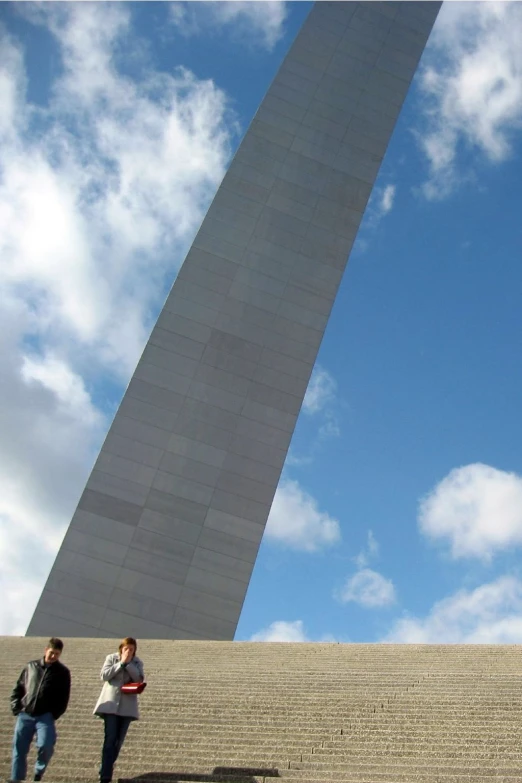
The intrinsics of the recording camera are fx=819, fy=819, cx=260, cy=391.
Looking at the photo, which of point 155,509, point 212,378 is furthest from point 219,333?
point 155,509

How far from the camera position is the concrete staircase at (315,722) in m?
4.82

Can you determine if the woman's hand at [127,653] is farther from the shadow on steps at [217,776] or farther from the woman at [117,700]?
the shadow on steps at [217,776]

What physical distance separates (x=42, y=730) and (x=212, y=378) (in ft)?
49.0

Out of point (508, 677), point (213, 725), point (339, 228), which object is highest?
point (339, 228)

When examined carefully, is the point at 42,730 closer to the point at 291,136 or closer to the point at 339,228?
the point at 339,228

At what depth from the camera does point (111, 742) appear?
457 centimetres

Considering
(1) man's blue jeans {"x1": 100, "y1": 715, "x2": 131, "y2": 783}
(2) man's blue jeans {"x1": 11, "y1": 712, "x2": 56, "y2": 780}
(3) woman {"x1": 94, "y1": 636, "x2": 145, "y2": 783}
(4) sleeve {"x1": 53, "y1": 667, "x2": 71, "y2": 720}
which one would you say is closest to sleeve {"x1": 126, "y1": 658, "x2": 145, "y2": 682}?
(3) woman {"x1": 94, "y1": 636, "x2": 145, "y2": 783}

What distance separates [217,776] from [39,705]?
107 cm

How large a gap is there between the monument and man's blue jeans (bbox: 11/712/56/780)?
1253cm

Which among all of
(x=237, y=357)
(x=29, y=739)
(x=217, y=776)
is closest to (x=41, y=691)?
(x=29, y=739)

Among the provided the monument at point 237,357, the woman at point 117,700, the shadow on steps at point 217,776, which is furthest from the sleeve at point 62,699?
the monument at point 237,357

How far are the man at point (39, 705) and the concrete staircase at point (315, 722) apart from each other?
25 centimetres

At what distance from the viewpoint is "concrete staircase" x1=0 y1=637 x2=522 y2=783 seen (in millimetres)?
4824

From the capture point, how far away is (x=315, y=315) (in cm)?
2036
